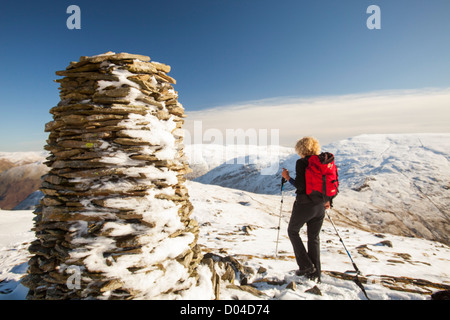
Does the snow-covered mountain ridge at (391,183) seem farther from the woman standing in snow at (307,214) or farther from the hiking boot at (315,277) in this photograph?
the hiking boot at (315,277)

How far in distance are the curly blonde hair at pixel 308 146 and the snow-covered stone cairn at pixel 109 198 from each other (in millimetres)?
3288

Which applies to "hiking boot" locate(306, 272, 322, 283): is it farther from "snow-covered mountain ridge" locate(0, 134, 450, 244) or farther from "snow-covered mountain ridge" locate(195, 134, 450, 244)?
"snow-covered mountain ridge" locate(195, 134, 450, 244)

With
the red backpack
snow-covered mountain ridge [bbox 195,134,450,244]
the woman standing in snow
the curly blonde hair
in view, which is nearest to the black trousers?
the woman standing in snow

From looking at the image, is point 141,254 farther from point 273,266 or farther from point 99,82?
point 273,266

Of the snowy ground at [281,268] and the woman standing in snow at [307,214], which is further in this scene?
the woman standing in snow at [307,214]

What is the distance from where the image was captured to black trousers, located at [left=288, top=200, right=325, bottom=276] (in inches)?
220

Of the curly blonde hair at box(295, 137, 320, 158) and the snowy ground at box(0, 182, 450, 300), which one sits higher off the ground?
the curly blonde hair at box(295, 137, 320, 158)

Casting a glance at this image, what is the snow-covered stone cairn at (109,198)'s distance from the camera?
13.7ft

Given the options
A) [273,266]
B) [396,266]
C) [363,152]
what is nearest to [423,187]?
[363,152]

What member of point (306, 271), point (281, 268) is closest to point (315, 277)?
point (306, 271)

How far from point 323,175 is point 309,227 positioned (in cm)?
149

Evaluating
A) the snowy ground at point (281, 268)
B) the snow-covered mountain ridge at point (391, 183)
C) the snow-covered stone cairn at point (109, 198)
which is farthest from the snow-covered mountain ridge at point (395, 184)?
the snow-covered stone cairn at point (109, 198)

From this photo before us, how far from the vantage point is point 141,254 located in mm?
4359
